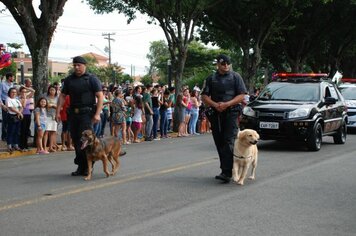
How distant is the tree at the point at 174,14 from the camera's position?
63.7 feet

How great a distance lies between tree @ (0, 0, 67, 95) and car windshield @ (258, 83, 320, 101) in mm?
5865

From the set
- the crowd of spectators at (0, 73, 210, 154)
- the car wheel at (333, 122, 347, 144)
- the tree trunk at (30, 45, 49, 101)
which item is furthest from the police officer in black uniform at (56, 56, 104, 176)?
the car wheel at (333, 122, 347, 144)

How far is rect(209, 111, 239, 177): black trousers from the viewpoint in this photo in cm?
813

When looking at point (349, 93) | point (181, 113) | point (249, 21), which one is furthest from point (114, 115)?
point (249, 21)

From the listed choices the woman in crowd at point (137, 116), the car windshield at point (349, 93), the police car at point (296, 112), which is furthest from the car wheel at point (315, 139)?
the car windshield at point (349, 93)

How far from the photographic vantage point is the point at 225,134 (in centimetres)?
823

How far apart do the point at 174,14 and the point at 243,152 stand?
12.9 metres

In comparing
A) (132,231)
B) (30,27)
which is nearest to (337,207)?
(132,231)

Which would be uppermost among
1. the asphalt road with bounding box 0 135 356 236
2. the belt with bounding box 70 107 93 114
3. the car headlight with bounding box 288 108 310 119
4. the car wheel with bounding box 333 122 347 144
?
the belt with bounding box 70 107 93 114

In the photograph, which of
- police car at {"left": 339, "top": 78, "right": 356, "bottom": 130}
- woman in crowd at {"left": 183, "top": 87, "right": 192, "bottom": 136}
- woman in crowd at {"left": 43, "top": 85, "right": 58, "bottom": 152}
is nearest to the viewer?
woman in crowd at {"left": 43, "top": 85, "right": 58, "bottom": 152}

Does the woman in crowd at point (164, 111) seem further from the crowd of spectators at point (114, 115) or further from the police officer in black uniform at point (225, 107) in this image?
the police officer in black uniform at point (225, 107)

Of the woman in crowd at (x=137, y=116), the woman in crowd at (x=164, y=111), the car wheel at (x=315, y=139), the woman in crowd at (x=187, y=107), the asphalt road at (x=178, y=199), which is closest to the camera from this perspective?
the asphalt road at (x=178, y=199)

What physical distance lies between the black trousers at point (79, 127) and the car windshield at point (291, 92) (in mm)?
6035

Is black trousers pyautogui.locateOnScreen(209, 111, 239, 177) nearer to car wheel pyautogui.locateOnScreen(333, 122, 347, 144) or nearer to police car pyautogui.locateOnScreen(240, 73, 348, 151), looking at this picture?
police car pyautogui.locateOnScreen(240, 73, 348, 151)
